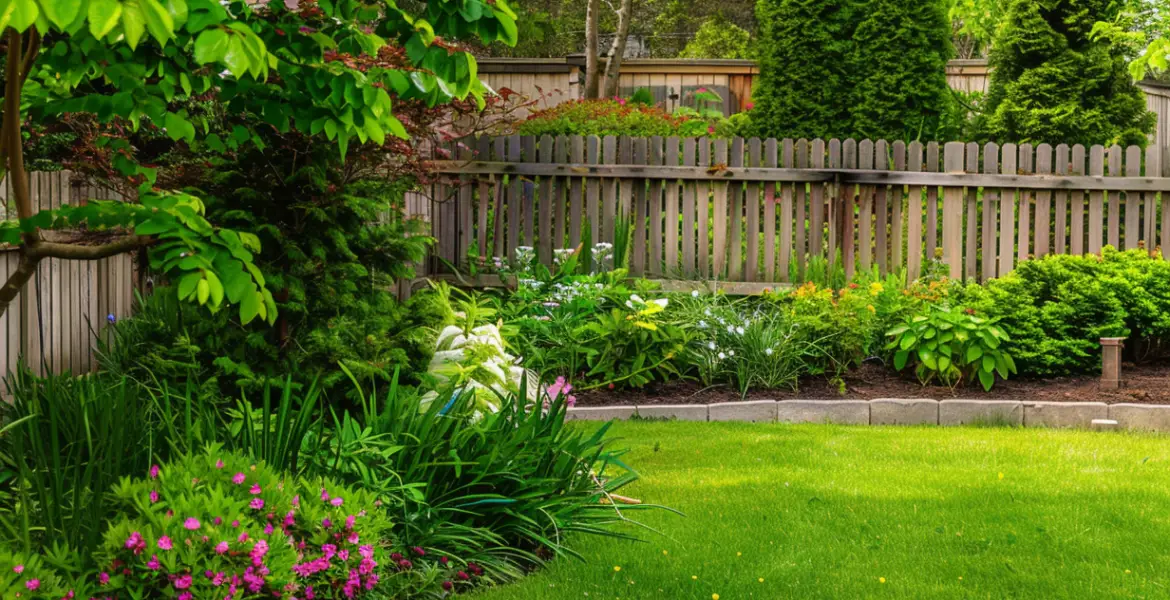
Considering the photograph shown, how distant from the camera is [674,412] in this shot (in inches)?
303

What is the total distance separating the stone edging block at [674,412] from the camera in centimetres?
769

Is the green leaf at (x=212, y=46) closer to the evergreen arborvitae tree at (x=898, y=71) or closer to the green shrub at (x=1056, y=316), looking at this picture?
the green shrub at (x=1056, y=316)

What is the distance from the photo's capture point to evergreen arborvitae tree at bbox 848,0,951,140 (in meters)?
12.6

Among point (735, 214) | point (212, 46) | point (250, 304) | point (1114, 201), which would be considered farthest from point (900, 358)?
point (212, 46)

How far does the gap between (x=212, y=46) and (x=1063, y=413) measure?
6305 mm

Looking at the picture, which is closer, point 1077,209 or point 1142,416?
point 1142,416

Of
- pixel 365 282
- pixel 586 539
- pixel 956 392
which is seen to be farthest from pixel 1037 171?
pixel 586 539

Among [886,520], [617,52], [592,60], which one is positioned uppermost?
[617,52]

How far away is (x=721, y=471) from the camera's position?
→ 6.16m

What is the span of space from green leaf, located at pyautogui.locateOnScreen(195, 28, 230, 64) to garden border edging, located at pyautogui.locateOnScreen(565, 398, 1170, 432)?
5.20 m

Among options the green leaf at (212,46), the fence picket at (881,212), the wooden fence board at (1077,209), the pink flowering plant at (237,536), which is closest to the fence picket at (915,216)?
the fence picket at (881,212)

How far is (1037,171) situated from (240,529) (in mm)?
8772

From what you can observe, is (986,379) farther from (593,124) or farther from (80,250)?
(80,250)

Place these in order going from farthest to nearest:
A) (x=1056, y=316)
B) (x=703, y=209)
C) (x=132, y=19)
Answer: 1. (x=703, y=209)
2. (x=1056, y=316)
3. (x=132, y=19)
